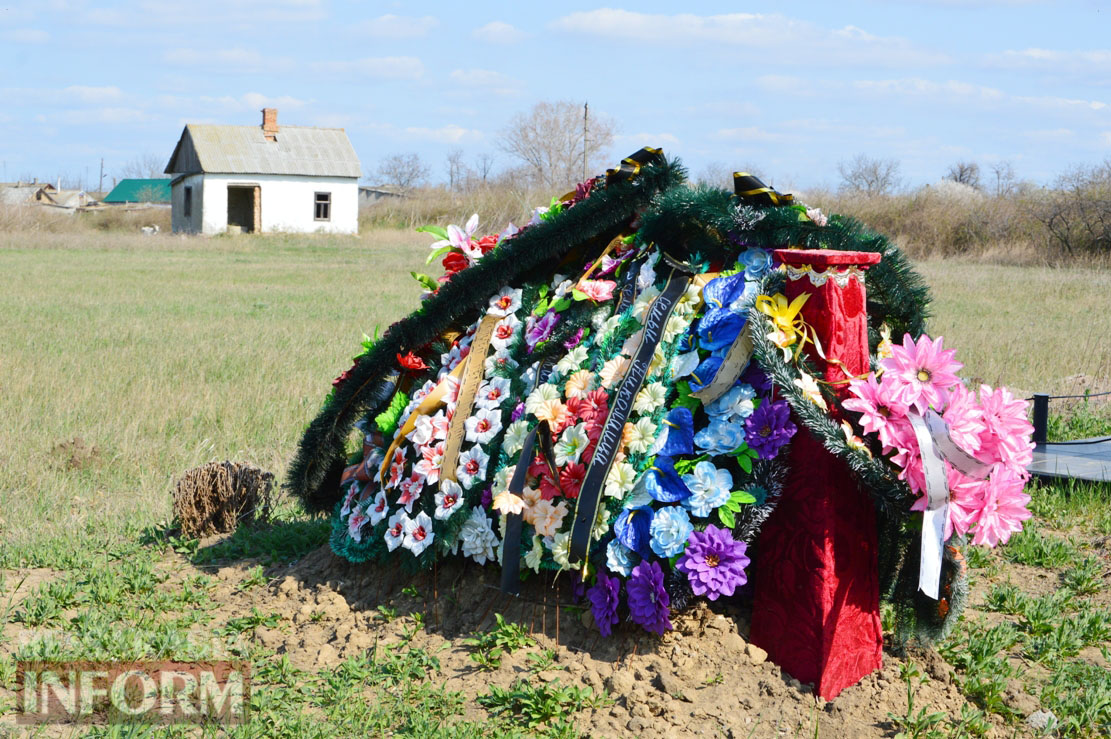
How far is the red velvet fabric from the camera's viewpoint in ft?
9.93

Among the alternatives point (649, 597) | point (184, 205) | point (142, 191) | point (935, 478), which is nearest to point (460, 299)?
point (649, 597)

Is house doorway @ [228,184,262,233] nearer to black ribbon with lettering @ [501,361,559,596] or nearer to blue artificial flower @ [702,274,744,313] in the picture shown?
black ribbon with lettering @ [501,361,559,596]

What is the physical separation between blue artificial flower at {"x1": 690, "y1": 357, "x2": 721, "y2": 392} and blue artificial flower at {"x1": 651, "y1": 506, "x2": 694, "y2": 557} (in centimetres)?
42

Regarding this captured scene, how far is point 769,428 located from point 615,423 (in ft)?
1.65

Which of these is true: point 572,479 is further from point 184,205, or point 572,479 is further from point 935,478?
point 184,205

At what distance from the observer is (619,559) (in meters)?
3.15

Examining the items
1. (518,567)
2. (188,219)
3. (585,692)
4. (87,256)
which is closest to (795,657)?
(585,692)

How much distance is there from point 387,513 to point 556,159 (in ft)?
184

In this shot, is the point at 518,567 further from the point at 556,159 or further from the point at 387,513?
the point at 556,159

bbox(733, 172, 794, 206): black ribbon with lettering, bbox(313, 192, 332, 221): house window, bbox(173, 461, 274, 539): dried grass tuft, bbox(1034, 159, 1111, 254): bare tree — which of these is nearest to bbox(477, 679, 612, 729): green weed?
bbox(733, 172, 794, 206): black ribbon with lettering

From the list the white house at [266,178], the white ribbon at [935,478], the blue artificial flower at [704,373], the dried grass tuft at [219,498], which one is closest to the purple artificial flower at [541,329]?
the blue artificial flower at [704,373]

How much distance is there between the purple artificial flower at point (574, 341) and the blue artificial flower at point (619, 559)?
808 millimetres

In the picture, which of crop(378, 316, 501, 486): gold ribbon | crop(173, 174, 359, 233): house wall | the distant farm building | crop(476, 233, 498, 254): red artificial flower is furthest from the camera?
the distant farm building

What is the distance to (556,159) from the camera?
5831 cm
